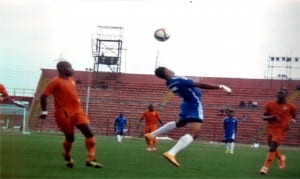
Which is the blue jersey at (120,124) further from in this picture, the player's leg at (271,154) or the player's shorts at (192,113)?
the player's shorts at (192,113)

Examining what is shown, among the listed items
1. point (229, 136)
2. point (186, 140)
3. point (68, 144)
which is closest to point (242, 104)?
point (229, 136)

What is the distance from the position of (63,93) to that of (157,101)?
61.2 ft

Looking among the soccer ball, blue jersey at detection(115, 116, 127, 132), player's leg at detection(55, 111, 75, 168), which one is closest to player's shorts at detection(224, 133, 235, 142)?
blue jersey at detection(115, 116, 127, 132)

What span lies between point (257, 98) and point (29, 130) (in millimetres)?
9637

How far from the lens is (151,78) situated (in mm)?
27141

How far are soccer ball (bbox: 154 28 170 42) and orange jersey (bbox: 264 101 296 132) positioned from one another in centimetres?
211

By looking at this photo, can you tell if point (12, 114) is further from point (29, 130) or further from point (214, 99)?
point (214, 99)

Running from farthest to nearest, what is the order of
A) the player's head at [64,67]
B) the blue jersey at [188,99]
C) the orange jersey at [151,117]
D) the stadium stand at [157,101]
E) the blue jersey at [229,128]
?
the stadium stand at [157,101]
the blue jersey at [229,128]
the orange jersey at [151,117]
the player's head at [64,67]
the blue jersey at [188,99]

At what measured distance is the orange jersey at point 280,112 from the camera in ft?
36.5

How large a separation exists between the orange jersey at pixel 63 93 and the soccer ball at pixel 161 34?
1.62m

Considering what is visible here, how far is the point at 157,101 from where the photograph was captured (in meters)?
28.1

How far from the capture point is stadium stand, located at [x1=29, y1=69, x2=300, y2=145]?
1010 inches

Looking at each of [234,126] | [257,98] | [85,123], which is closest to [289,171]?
[85,123]

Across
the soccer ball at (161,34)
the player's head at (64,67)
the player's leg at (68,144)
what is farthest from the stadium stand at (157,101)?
the player's head at (64,67)
